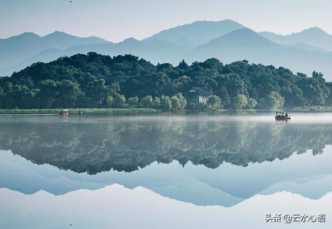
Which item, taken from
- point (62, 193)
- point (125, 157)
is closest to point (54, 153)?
point (125, 157)

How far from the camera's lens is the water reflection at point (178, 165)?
1025cm

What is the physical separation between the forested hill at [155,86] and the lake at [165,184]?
115 ft

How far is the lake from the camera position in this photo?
7859 millimetres

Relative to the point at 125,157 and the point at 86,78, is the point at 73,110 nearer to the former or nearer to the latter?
the point at 86,78

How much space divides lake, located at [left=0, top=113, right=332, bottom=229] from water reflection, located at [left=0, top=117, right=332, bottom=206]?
0.02 metres

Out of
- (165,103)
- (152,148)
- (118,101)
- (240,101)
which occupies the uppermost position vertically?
(240,101)

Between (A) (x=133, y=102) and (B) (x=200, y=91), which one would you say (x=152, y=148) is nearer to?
(A) (x=133, y=102)

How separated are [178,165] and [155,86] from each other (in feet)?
152

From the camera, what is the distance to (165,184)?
34.8ft

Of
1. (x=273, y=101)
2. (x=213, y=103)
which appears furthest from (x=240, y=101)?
(x=273, y=101)

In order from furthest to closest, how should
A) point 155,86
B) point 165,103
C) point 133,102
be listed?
point 155,86 < point 133,102 < point 165,103

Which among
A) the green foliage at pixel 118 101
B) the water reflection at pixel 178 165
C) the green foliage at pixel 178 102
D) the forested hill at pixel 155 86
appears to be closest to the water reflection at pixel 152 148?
the water reflection at pixel 178 165

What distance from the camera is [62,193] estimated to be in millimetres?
9672

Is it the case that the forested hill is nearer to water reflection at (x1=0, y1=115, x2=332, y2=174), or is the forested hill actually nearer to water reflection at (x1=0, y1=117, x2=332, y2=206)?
water reflection at (x1=0, y1=115, x2=332, y2=174)
